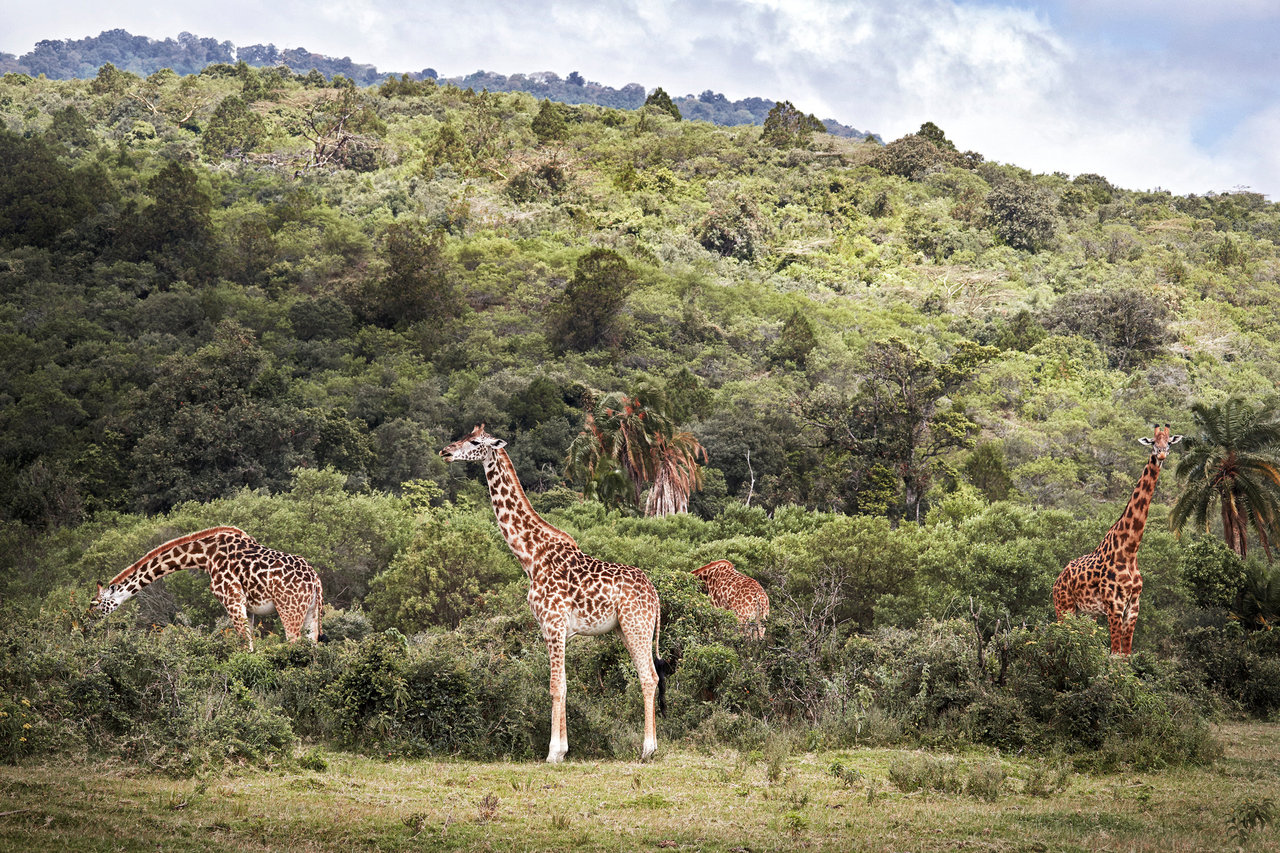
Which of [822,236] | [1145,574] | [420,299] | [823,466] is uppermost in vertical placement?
[822,236]

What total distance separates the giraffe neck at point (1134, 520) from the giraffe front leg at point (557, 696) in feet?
30.6

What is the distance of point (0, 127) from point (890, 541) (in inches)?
2984

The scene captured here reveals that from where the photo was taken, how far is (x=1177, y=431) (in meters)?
45.1

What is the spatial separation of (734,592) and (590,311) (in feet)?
138

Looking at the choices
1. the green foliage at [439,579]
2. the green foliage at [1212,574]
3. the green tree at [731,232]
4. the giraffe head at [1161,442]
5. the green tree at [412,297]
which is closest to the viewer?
the giraffe head at [1161,442]

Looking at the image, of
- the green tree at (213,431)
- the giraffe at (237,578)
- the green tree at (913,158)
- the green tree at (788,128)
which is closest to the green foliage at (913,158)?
the green tree at (913,158)

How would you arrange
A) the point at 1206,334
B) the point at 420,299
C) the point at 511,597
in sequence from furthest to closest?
1. the point at 1206,334
2. the point at 420,299
3. the point at 511,597

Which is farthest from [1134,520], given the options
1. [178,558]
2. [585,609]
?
[178,558]

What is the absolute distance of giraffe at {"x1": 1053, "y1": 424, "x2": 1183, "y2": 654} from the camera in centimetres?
1616

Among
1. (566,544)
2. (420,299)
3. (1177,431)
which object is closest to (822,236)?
(420,299)

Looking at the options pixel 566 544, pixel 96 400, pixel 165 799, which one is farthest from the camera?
pixel 96 400

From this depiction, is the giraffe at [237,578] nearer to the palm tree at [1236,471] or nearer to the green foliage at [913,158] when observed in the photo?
the palm tree at [1236,471]

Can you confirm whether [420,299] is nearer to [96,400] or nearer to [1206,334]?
[96,400]

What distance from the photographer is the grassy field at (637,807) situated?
794 cm
